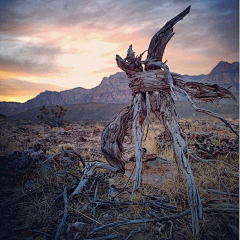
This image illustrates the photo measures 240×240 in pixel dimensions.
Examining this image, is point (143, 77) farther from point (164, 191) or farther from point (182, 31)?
point (164, 191)

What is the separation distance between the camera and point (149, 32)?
10.3 feet

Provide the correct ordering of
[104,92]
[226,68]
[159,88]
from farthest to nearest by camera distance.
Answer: [226,68]
[104,92]
[159,88]

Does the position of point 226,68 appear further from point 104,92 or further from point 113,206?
point 113,206

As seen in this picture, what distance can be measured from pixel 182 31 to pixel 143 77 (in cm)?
134

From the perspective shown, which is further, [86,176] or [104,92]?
[104,92]

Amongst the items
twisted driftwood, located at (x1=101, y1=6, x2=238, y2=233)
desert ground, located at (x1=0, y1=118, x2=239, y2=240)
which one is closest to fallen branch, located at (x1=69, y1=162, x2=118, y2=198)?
desert ground, located at (x1=0, y1=118, x2=239, y2=240)

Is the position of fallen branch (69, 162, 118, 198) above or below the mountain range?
below

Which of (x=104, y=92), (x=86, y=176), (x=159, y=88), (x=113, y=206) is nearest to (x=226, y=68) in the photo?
(x=104, y=92)

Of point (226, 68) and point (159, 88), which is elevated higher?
point (226, 68)

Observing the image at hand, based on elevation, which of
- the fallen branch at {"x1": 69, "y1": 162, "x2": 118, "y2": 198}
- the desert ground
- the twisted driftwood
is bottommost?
the desert ground

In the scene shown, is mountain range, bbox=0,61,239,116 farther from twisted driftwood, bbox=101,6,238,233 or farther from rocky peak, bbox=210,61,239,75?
twisted driftwood, bbox=101,6,238,233

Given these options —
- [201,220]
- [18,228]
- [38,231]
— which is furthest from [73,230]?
[201,220]

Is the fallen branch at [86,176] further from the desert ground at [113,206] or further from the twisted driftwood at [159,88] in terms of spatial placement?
the twisted driftwood at [159,88]

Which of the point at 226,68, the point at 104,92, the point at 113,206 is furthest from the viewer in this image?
the point at 226,68
